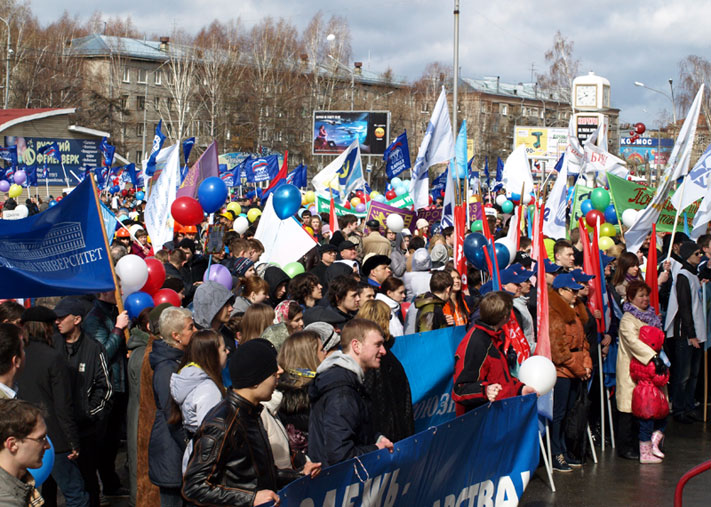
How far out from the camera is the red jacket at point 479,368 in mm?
6133

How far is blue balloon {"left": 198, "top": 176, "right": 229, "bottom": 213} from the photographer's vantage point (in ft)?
37.6

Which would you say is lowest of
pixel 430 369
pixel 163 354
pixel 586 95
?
pixel 430 369

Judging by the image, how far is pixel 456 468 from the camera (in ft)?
17.3

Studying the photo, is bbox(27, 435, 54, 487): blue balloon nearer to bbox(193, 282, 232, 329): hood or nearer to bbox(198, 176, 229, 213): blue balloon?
bbox(193, 282, 232, 329): hood

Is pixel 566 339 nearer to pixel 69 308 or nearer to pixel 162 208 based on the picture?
pixel 69 308

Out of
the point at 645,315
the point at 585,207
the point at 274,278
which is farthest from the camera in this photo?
the point at 585,207

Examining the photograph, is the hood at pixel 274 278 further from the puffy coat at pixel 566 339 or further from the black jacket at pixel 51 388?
the black jacket at pixel 51 388

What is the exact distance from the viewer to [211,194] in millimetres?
11469

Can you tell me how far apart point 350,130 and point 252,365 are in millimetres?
44654

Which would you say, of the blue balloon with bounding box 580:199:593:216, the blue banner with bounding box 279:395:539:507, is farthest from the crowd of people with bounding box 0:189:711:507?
the blue balloon with bounding box 580:199:593:216

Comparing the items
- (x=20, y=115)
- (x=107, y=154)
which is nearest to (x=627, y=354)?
(x=107, y=154)

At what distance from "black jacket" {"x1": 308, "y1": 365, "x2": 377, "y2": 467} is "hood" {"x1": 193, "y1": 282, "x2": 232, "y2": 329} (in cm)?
204

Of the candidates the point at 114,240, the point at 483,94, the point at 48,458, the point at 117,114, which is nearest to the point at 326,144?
the point at 117,114

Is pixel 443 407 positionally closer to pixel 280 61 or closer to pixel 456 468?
pixel 456 468
